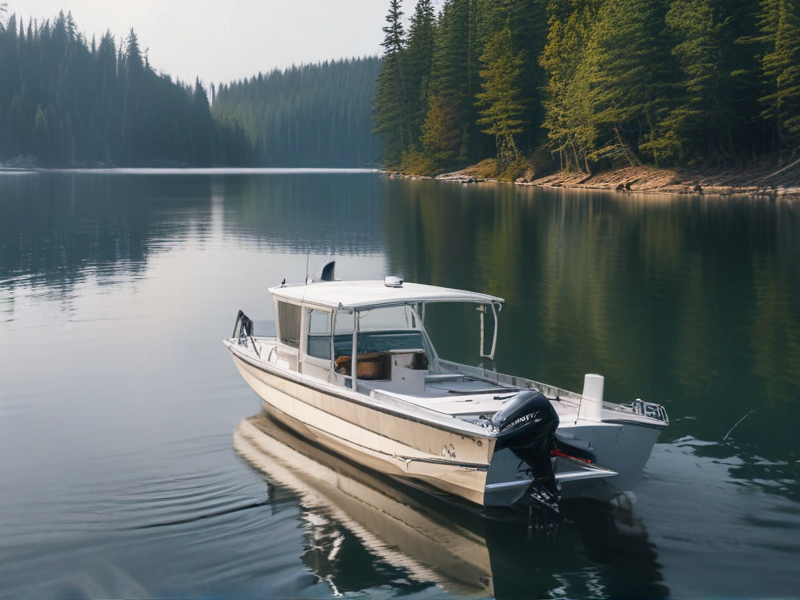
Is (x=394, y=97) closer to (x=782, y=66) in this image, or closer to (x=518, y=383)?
(x=782, y=66)

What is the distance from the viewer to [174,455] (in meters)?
13.2

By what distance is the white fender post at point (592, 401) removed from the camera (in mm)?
10734

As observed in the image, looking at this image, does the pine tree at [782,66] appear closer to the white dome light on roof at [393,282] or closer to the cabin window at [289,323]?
the white dome light on roof at [393,282]

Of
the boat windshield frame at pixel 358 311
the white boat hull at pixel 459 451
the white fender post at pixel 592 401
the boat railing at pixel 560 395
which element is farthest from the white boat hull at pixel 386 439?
the boat railing at pixel 560 395

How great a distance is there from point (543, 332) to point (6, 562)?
577 inches

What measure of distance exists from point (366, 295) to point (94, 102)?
7384 inches

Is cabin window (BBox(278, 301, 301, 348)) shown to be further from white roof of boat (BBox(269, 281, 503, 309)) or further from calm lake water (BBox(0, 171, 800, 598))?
calm lake water (BBox(0, 171, 800, 598))

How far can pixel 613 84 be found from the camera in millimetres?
75125

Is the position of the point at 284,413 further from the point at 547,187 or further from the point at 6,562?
the point at 547,187

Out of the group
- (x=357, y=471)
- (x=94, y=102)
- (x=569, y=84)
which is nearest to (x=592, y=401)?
(x=357, y=471)

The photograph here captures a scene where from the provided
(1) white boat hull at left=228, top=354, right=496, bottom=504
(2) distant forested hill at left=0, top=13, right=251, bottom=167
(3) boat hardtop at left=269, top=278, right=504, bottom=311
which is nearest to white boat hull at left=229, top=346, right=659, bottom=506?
(1) white boat hull at left=228, top=354, right=496, bottom=504

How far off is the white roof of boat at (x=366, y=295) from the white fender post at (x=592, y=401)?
97.6 inches

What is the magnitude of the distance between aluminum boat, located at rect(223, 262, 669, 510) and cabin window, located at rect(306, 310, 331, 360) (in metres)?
0.02

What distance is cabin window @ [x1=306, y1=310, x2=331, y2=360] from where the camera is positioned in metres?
13.3
